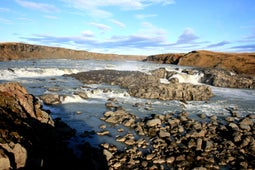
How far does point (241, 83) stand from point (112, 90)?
2454 cm

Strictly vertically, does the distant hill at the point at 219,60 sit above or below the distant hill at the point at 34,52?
below

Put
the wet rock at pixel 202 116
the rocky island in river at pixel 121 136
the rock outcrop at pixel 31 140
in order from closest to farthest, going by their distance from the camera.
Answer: the rock outcrop at pixel 31 140 < the rocky island in river at pixel 121 136 < the wet rock at pixel 202 116

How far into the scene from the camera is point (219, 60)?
73375 mm

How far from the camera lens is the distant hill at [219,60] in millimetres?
60109

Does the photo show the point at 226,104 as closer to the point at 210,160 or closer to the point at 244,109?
the point at 244,109

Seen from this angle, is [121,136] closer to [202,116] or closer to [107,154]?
[107,154]

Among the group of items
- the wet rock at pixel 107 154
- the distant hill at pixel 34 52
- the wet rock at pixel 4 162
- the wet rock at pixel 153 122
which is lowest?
the wet rock at pixel 107 154

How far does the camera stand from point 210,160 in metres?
12.4

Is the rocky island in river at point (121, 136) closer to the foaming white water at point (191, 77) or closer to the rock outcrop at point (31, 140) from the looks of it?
the rock outcrop at point (31, 140)

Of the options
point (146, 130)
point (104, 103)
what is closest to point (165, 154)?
point (146, 130)

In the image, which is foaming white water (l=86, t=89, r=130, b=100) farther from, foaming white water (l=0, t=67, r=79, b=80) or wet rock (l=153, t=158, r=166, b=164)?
foaming white water (l=0, t=67, r=79, b=80)

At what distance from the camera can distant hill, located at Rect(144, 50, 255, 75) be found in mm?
60109

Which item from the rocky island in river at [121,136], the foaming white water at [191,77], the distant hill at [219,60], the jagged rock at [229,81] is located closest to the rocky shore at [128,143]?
the rocky island in river at [121,136]

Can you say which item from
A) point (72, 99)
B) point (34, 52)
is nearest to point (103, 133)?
point (72, 99)
